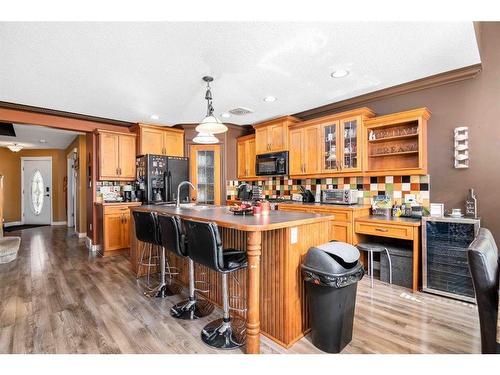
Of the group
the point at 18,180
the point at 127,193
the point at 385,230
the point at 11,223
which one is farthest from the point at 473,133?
the point at 11,223

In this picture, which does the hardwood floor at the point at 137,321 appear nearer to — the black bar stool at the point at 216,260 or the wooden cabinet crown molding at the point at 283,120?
the black bar stool at the point at 216,260

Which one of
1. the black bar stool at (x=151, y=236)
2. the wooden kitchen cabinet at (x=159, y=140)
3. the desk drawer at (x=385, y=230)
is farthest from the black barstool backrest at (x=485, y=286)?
the wooden kitchen cabinet at (x=159, y=140)

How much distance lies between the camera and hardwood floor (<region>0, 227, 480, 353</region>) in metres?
1.94

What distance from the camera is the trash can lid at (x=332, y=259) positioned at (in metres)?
1.83

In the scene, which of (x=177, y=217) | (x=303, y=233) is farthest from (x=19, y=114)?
(x=303, y=233)

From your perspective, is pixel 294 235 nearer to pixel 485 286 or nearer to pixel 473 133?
pixel 485 286

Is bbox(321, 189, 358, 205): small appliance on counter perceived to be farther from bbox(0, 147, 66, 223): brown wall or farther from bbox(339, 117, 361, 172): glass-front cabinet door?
bbox(0, 147, 66, 223): brown wall

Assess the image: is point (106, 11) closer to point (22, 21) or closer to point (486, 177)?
point (22, 21)

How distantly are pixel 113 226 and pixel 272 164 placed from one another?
3.04m

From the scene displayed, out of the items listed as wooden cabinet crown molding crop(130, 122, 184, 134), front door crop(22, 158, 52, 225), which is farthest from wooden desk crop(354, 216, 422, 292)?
front door crop(22, 158, 52, 225)

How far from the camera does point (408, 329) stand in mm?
2148

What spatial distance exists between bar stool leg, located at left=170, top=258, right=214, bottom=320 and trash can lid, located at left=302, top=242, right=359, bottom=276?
1067 mm

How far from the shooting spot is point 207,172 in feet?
18.1

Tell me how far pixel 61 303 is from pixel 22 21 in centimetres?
255
